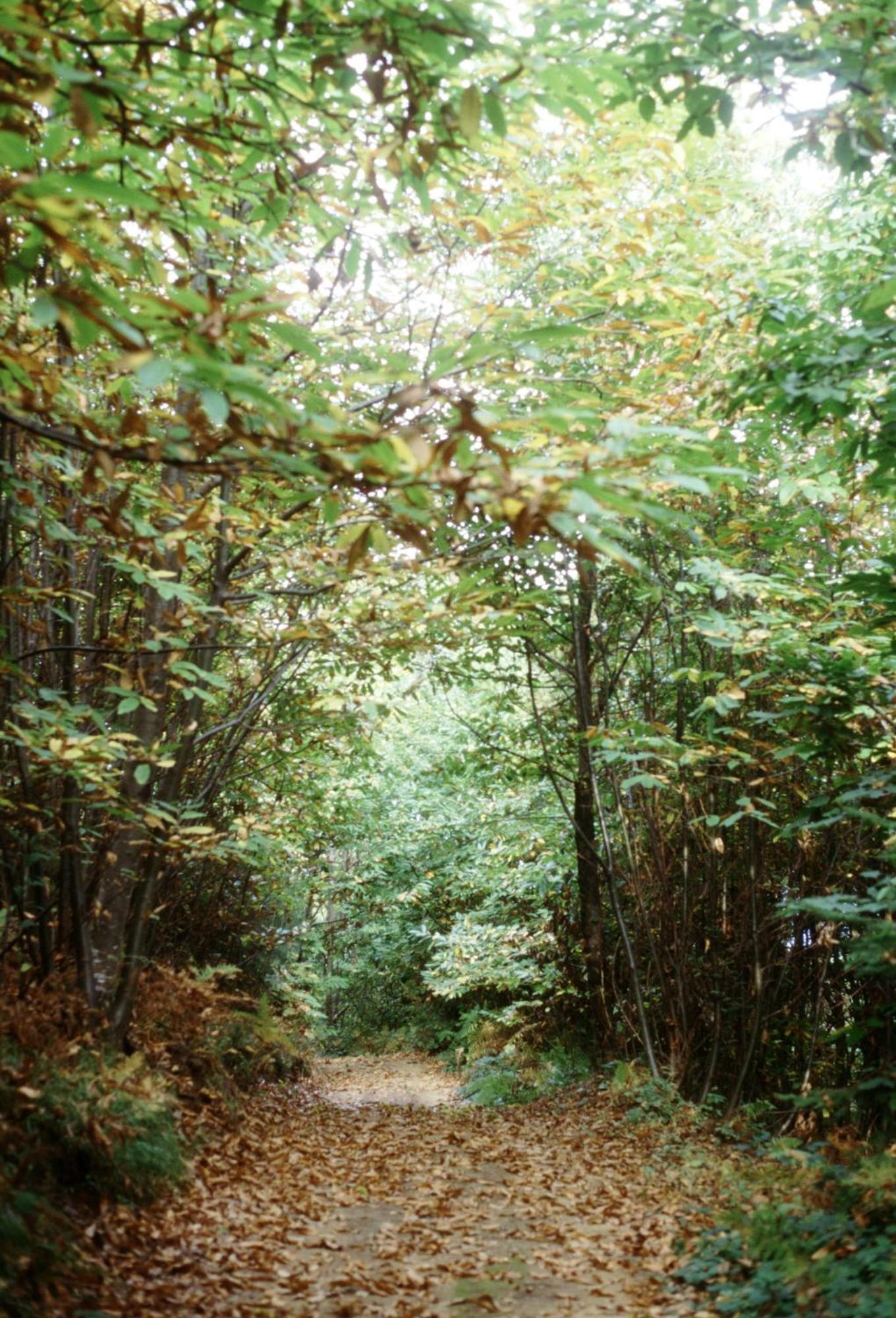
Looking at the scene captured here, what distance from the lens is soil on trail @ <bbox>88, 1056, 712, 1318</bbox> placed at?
3.52 m

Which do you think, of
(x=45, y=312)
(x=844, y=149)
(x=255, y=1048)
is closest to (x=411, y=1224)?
(x=255, y=1048)

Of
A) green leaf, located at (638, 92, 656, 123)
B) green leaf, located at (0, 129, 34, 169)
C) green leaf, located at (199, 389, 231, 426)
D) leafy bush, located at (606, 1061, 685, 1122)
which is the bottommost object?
leafy bush, located at (606, 1061, 685, 1122)

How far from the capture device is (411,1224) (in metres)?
4.45

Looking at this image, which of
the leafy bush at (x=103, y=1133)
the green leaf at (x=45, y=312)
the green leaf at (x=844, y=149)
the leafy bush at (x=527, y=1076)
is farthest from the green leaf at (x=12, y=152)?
the leafy bush at (x=527, y=1076)

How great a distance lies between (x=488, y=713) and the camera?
917cm

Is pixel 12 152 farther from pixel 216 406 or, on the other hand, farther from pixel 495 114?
pixel 495 114

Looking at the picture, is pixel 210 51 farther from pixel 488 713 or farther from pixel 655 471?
pixel 488 713

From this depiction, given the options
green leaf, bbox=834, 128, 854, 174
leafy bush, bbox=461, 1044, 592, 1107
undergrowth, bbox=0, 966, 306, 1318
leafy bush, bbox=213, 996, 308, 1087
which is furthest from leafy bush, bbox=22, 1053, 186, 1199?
green leaf, bbox=834, 128, 854, 174

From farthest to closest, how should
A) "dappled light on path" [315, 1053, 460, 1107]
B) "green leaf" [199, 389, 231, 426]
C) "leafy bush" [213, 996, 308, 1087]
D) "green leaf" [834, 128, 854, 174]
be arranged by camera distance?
1. "dappled light on path" [315, 1053, 460, 1107]
2. "leafy bush" [213, 996, 308, 1087]
3. "green leaf" [834, 128, 854, 174]
4. "green leaf" [199, 389, 231, 426]

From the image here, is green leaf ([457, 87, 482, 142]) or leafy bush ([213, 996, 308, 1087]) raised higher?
green leaf ([457, 87, 482, 142])

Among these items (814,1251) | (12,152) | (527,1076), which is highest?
(12,152)

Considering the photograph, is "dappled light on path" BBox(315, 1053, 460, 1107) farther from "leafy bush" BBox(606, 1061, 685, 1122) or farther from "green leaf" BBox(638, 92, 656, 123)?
"green leaf" BBox(638, 92, 656, 123)

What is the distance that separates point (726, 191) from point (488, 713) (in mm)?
5060

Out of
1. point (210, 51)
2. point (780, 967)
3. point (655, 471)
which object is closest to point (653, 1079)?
point (780, 967)
